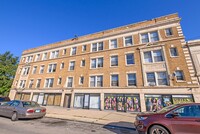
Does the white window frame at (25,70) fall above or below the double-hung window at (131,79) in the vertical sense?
above

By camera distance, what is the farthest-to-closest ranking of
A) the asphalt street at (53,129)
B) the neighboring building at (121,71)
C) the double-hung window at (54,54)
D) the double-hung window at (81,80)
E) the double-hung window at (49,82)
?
1. the double-hung window at (54,54)
2. the double-hung window at (49,82)
3. the double-hung window at (81,80)
4. the neighboring building at (121,71)
5. the asphalt street at (53,129)

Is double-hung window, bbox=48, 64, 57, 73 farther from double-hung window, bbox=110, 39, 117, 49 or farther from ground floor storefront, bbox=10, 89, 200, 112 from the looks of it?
double-hung window, bbox=110, 39, 117, 49

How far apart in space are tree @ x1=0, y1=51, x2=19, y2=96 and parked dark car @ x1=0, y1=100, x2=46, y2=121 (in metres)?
25.3

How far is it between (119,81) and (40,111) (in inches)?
406

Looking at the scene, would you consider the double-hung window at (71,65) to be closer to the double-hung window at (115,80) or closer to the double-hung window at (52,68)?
the double-hung window at (52,68)

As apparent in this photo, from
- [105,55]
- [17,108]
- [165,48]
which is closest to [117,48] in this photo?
[105,55]

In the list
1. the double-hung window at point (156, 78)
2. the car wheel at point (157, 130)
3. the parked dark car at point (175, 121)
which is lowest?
the car wheel at point (157, 130)

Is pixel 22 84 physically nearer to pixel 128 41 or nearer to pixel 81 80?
pixel 81 80

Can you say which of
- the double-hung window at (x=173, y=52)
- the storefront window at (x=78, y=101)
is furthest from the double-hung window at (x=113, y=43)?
the storefront window at (x=78, y=101)

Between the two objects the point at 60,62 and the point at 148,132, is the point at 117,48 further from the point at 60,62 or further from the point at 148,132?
the point at 148,132

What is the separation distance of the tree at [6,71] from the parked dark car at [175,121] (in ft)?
119

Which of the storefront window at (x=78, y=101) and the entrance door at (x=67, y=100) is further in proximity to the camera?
the entrance door at (x=67, y=100)

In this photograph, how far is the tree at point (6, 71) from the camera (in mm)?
27878

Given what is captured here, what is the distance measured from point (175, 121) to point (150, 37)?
45.9ft
